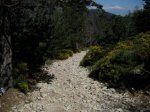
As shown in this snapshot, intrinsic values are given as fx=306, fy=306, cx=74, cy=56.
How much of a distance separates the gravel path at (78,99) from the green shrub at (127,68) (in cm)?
62

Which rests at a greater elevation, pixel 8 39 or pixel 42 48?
pixel 8 39

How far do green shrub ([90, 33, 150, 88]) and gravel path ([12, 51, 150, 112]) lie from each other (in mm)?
623

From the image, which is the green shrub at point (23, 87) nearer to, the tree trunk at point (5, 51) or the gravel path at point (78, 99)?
the gravel path at point (78, 99)

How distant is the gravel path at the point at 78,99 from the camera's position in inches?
401

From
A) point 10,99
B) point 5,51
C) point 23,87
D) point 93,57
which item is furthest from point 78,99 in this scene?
point 93,57

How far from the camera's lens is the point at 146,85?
12719 mm

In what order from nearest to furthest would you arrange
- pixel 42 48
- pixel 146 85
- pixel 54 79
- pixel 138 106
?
pixel 138 106 < pixel 146 85 < pixel 54 79 < pixel 42 48

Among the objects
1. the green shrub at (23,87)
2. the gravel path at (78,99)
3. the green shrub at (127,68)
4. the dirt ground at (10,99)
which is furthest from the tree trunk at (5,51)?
A: the green shrub at (127,68)

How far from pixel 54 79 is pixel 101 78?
2.17 m

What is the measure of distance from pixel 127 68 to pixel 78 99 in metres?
3.60

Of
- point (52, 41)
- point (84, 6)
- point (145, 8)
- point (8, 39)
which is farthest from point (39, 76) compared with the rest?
point (145, 8)

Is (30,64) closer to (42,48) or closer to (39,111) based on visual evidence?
(42,48)

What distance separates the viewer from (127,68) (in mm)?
13805

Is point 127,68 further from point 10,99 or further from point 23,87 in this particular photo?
point 10,99
